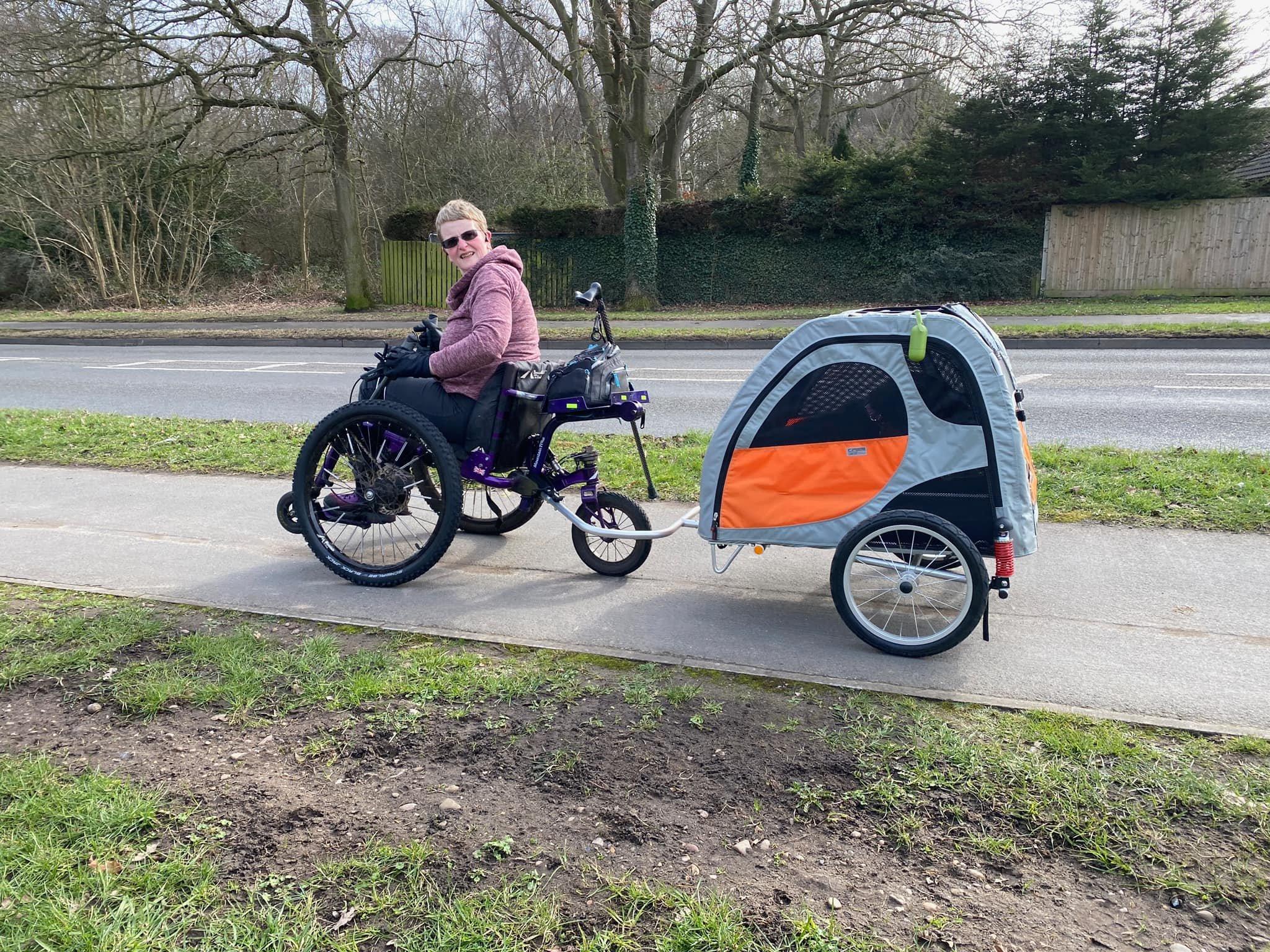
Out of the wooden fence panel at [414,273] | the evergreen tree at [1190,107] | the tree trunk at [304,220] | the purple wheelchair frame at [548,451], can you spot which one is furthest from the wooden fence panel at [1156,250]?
the tree trunk at [304,220]

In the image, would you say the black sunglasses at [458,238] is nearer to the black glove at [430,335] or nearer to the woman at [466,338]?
the woman at [466,338]

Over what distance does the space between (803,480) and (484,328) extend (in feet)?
5.79

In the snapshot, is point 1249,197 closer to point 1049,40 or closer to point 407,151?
point 1049,40

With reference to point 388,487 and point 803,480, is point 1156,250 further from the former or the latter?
point 388,487

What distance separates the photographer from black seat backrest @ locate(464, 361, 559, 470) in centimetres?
475

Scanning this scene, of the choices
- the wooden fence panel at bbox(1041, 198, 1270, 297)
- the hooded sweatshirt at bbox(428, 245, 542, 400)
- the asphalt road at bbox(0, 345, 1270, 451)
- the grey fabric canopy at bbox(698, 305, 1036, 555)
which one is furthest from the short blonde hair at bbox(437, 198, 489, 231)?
the wooden fence panel at bbox(1041, 198, 1270, 297)

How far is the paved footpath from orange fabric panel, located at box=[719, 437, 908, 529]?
1.69 ft

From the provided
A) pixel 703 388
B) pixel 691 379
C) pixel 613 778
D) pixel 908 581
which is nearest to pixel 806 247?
pixel 691 379

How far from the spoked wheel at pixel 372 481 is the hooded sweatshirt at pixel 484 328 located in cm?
32

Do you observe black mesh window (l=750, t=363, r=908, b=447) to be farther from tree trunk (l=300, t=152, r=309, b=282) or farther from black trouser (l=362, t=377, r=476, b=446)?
tree trunk (l=300, t=152, r=309, b=282)

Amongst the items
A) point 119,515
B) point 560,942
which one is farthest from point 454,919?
point 119,515

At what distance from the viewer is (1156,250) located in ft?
73.7

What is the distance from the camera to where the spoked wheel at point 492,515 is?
5.49 meters

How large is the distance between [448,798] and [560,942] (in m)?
0.73
